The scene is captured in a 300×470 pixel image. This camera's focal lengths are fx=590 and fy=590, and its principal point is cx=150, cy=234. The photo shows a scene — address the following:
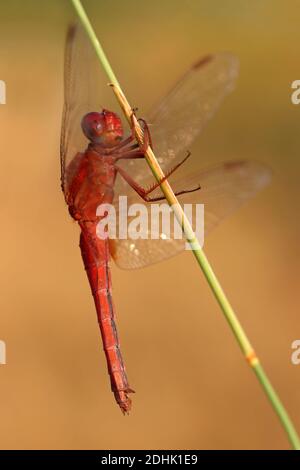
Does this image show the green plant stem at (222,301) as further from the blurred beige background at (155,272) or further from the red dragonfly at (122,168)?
the blurred beige background at (155,272)

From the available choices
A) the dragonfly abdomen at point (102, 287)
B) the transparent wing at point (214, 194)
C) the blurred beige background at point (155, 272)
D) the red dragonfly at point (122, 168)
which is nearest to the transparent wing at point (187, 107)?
the red dragonfly at point (122, 168)

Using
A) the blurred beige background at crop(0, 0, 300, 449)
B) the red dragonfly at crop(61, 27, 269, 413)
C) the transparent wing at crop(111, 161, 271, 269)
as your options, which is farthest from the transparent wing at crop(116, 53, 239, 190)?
the blurred beige background at crop(0, 0, 300, 449)

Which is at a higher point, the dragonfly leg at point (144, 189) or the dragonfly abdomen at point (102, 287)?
the dragonfly leg at point (144, 189)

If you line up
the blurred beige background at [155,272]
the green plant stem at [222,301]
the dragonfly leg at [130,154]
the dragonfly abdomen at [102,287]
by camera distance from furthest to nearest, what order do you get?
the blurred beige background at [155,272]
the dragonfly abdomen at [102,287]
the dragonfly leg at [130,154]
the green plant stem at [222,301]

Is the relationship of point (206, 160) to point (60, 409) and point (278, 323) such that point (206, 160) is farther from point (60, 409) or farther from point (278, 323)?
point (60, 409)

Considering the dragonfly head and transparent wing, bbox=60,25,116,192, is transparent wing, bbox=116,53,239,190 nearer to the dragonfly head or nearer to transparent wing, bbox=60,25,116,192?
the dragonfly head

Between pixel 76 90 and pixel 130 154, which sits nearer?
pixel 130 154

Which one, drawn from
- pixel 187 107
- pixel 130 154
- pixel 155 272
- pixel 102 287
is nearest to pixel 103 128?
pixel 130 154

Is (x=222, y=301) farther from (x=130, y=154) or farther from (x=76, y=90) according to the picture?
(x=76, y=90)
